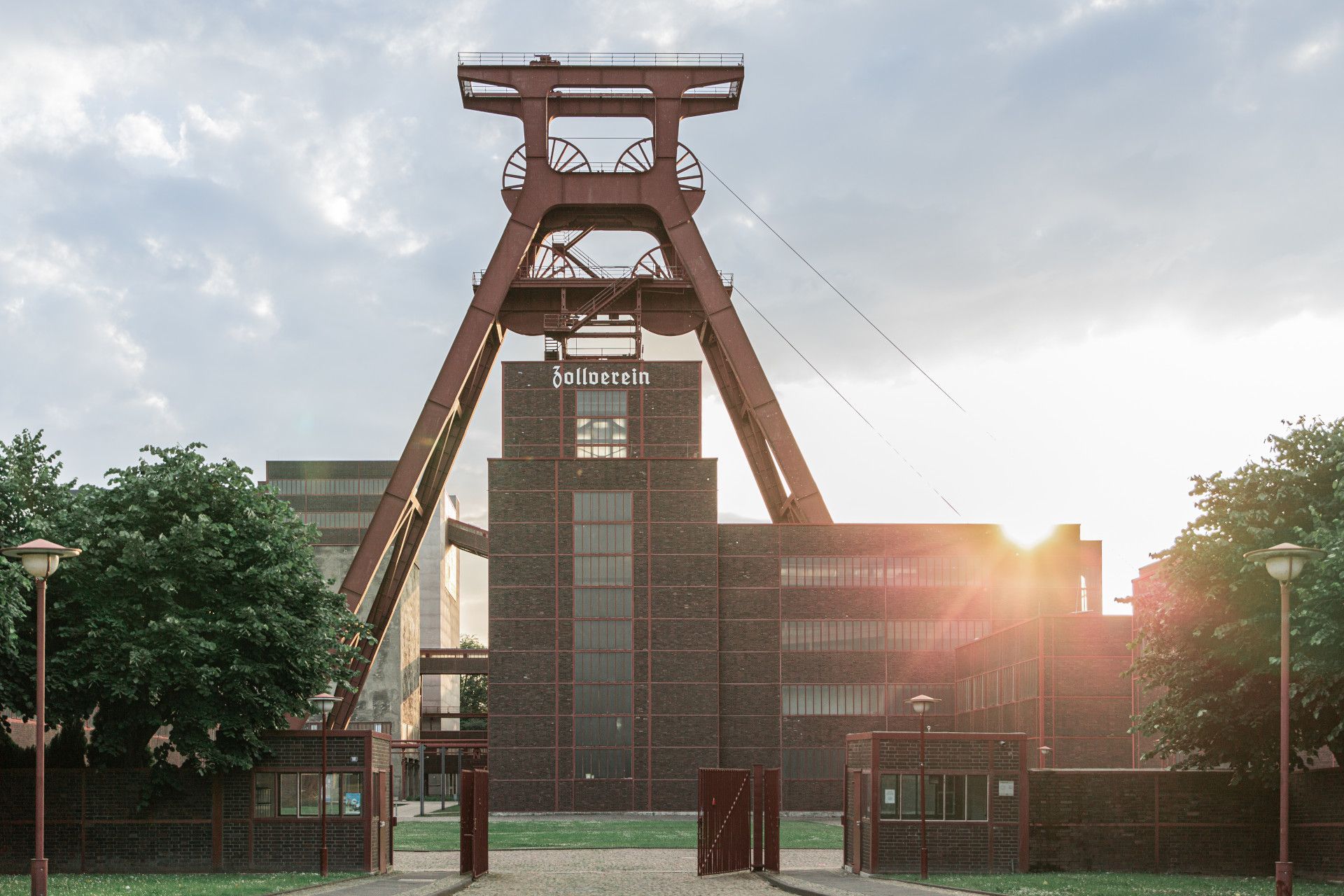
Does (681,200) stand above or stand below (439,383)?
above

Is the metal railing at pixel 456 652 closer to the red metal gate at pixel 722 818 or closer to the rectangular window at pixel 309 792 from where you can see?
the rectangular window at pixel 309 792

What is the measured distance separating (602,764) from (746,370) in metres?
22.7

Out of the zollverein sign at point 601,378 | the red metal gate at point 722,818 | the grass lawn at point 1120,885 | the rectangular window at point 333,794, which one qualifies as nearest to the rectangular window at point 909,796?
the grass lawn at point 1120,885

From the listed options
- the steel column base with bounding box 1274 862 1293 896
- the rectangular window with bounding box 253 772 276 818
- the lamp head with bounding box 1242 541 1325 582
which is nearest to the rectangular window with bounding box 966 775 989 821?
the steel column base with bounding box 1274 862 1293 896

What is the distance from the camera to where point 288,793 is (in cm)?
3425

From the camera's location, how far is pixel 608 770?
83625 mm

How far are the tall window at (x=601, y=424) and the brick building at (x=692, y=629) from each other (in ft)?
5.72

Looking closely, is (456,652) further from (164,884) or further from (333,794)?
(164,884)

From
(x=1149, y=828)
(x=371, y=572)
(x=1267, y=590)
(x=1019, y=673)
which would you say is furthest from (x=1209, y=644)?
(x=371, y=572)

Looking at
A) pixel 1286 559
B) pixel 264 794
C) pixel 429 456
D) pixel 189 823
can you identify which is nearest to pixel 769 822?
pixel 264 794

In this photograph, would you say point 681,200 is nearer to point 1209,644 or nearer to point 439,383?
point 439,383

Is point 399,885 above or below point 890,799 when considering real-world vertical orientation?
below

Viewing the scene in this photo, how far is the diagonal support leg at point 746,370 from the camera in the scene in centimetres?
7888

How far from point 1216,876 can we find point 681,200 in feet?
177
